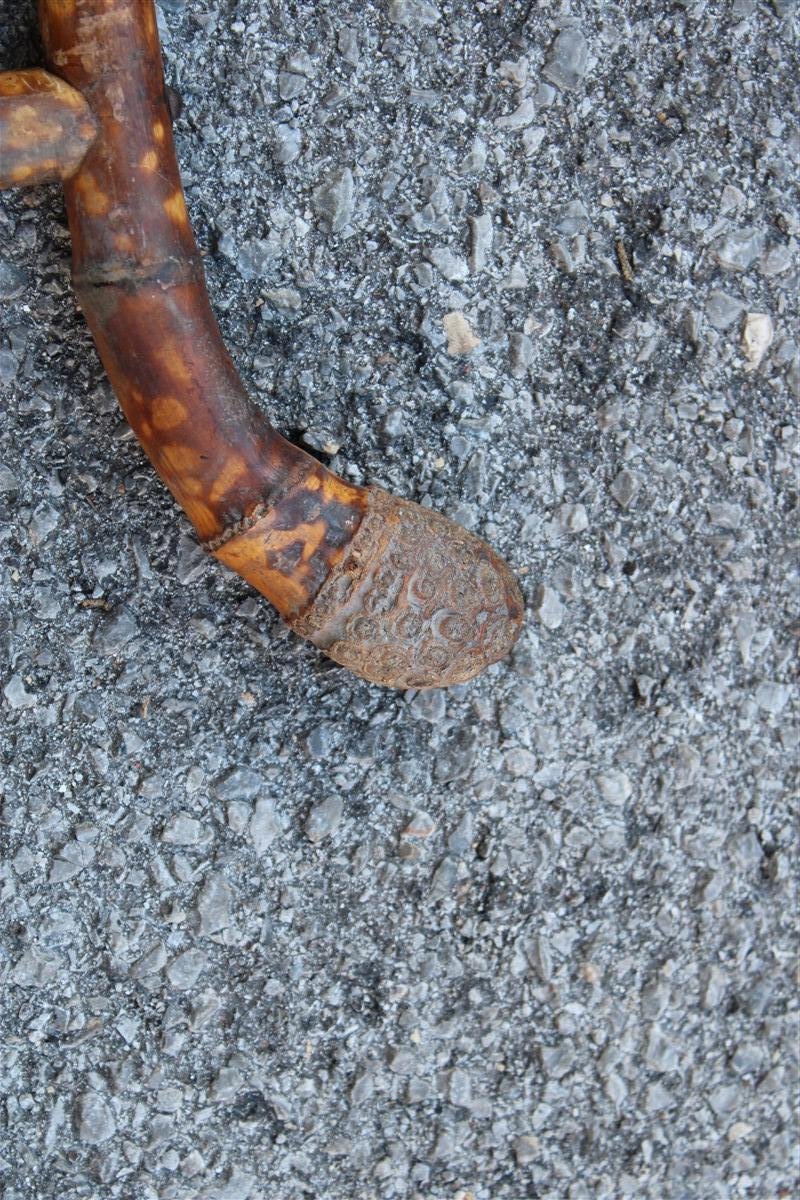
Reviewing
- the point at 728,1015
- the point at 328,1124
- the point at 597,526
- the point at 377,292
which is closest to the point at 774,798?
the point at 728,1015

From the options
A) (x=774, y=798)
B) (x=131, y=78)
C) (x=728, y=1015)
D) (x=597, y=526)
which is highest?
(x=131, y=78)

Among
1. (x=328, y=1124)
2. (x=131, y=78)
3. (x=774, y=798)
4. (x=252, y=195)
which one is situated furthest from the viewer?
(x=774, y=798)

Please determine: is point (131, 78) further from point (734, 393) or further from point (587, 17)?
point (734, 393)


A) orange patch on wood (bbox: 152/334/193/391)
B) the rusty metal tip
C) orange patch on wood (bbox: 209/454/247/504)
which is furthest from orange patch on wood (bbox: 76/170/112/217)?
the rusty metal tip

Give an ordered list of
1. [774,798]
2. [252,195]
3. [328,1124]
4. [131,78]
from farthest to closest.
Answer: [774,798] → [328,1124] → [252,195] → [131,78]

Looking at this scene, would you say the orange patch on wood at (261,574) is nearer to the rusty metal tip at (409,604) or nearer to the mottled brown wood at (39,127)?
the rusty metal tip at (409,604)

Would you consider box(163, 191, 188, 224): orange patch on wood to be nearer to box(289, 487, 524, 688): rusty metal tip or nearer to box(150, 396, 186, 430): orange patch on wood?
box(150, 396, 186, 430): orange patch on wood

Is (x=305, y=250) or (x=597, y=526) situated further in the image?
(x=597, y=526)
